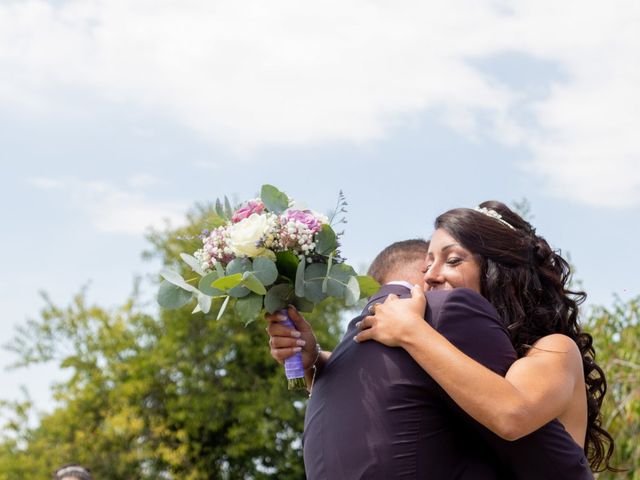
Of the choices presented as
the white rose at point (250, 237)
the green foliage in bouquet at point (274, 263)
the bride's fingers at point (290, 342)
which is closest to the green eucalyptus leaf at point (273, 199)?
the green foliage in bouquet at point (274, 263)

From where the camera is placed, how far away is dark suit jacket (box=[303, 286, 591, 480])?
10.5ft

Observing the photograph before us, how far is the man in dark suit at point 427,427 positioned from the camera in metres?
3.21

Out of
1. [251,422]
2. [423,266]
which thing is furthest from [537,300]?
[251,422]

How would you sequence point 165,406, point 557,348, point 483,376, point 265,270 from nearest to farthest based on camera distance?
point 483,376 < point 557,348 < point 265,270 < point 165,406

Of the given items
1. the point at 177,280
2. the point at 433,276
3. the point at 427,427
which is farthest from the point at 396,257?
the point at 427,427

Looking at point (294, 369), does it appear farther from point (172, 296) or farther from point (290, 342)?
point (172, 296)

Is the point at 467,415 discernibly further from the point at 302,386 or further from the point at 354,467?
the point at 302,386

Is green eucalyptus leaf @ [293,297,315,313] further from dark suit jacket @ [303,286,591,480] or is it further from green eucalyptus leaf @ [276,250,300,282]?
dark suit jacket @ [303,286,591,480]

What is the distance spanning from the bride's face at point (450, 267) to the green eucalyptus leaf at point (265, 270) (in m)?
0.62

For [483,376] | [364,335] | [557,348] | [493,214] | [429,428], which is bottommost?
[429,428]

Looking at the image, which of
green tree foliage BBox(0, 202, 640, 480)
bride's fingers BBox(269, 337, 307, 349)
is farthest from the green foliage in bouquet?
green tree foliage BBox(0, 202, 640, 480)

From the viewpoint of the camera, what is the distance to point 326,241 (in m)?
3.82

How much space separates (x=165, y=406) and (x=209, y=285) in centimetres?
1049

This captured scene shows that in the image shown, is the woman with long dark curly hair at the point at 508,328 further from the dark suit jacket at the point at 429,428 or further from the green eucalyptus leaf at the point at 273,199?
the green eucalyptus leaf at the point at 273,199
